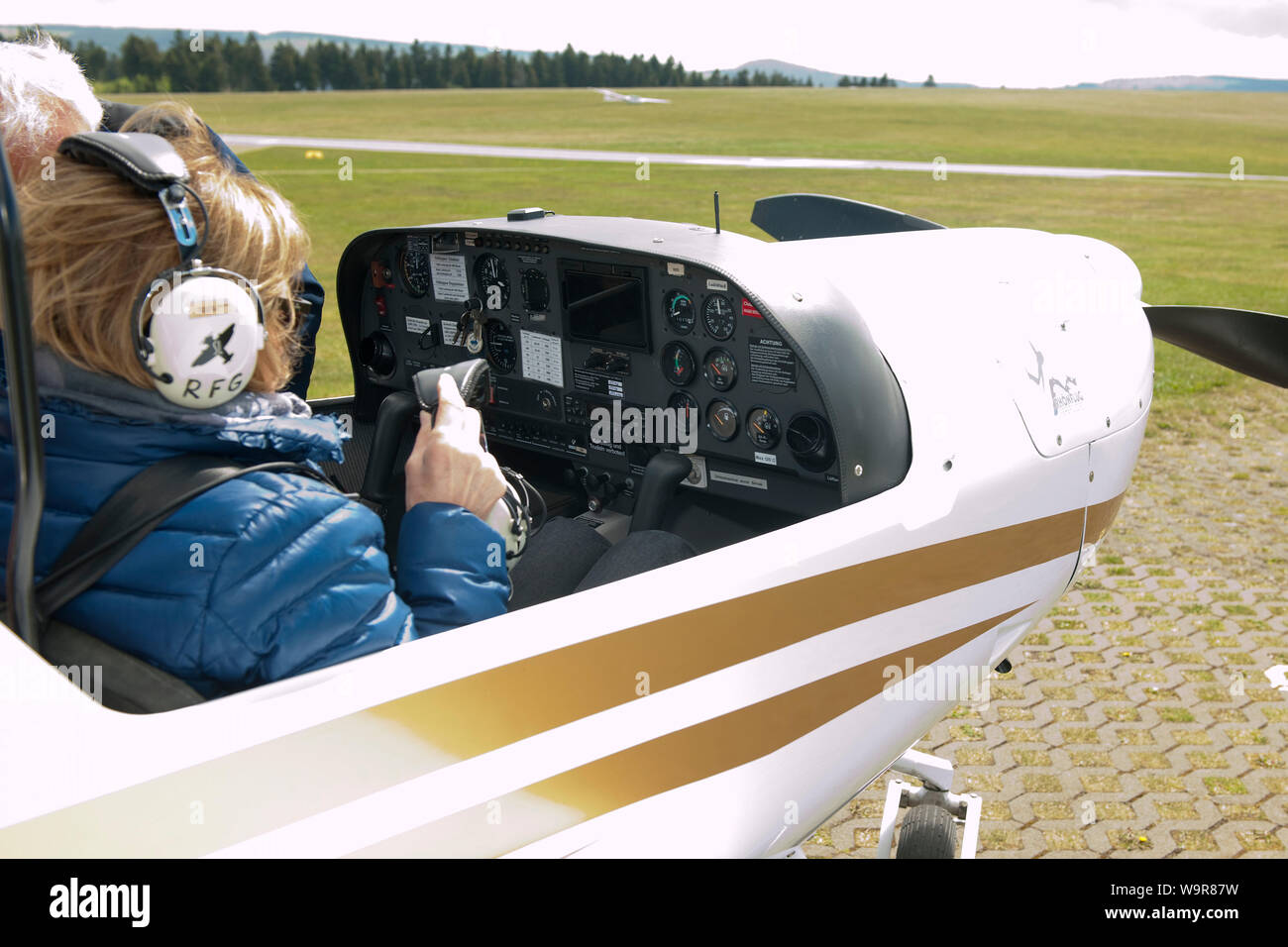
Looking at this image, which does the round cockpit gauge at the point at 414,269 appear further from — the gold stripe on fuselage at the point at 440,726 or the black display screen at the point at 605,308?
the gold stripe on fuselage at the point at 440,726

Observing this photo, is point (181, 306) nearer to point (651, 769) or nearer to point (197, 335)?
point (197, 335)

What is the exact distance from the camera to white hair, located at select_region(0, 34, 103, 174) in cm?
192

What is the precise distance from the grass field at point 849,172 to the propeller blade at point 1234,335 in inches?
111

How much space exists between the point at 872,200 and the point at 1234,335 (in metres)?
16.2

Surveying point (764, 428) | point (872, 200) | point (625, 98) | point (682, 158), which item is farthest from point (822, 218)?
point (625, 98)

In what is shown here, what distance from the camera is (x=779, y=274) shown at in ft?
6.98

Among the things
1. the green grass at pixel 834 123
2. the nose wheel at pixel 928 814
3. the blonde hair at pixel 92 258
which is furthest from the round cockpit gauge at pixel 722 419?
the green grass at pixel 834 123

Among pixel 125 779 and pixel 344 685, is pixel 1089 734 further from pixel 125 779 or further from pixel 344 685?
pixel 125 779

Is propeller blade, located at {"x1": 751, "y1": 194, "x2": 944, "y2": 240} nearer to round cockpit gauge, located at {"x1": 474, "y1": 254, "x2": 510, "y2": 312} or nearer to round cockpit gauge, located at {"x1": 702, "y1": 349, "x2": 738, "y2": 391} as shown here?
round cockpit gauge, located at {"x1": 474, "y1": 254, "x2": 510, "y2": 312}

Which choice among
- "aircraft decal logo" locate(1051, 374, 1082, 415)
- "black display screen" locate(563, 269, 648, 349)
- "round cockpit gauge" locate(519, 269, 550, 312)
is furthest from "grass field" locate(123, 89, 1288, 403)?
"aircraft decal logo" locate(1051, 374, 1082, 415)

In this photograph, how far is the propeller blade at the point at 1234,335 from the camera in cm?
317

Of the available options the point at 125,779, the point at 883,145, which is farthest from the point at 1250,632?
the point at 883,145

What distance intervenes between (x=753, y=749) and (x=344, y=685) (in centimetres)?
78

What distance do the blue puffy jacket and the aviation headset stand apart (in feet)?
0.16
